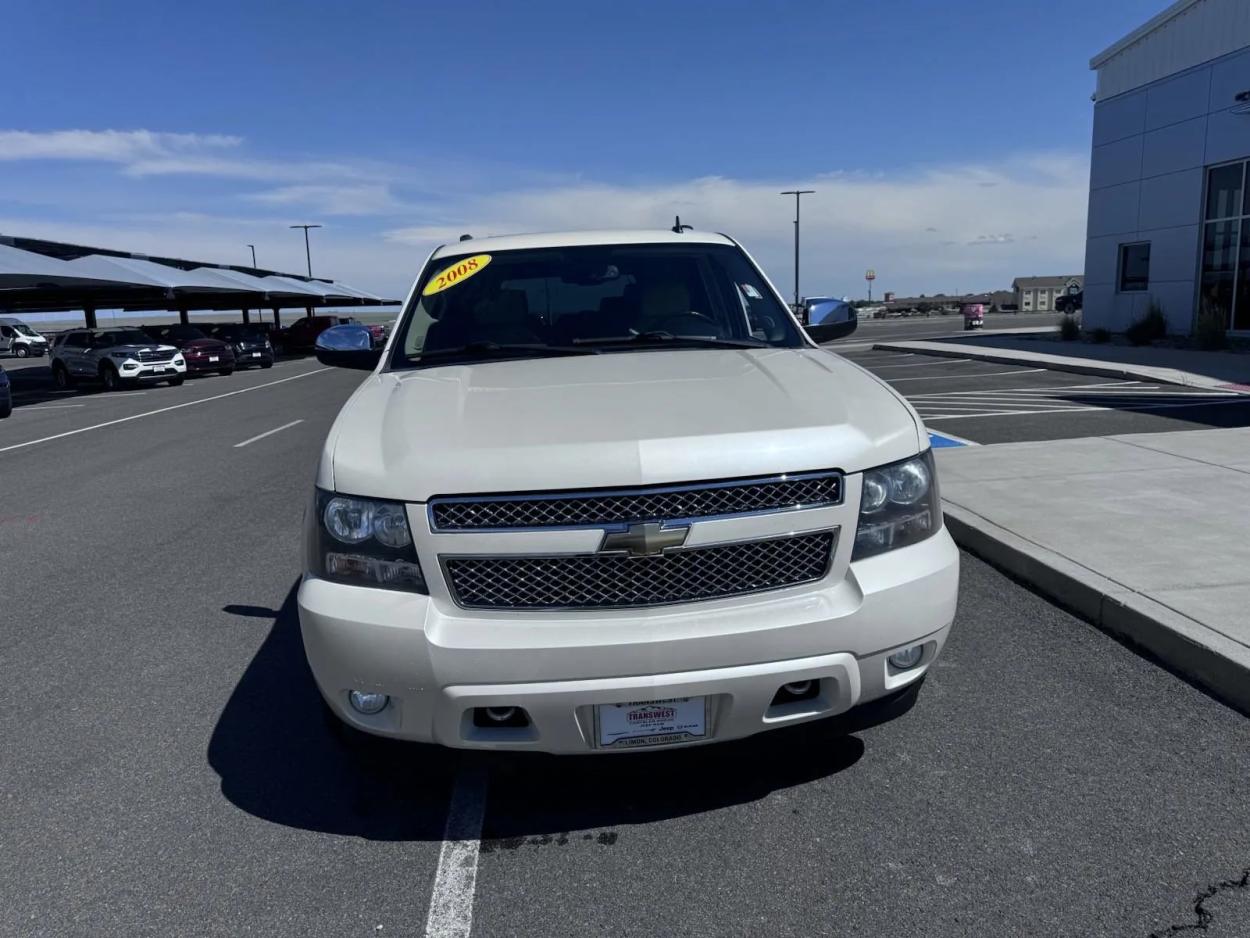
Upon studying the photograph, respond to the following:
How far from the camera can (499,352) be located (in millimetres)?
4074

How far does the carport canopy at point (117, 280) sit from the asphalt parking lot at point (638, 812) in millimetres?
24153

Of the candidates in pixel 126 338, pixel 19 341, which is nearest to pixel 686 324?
pixel 126 338

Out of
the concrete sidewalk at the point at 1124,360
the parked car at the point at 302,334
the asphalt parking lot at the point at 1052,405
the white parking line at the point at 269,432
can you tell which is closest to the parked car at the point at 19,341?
the parked car at the point at 302,334

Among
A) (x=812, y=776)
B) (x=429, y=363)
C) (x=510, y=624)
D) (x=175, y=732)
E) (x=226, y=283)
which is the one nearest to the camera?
(x=510, y=624)

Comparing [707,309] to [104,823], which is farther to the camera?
[707,309]

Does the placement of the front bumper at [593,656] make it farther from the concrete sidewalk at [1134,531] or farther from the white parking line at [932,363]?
the white parking line at [932,363]

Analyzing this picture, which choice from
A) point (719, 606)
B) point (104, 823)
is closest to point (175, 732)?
point (104, 823)

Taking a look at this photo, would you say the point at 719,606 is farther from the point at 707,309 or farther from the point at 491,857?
the point at 707,309

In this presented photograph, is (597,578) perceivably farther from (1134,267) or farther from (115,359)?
(115,359)

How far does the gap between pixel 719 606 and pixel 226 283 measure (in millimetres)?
43229

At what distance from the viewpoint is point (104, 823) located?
3049mm

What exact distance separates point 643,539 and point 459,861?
3.67 ft

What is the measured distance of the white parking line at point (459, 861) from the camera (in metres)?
2.51

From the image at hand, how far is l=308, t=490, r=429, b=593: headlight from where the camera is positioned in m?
2.69
